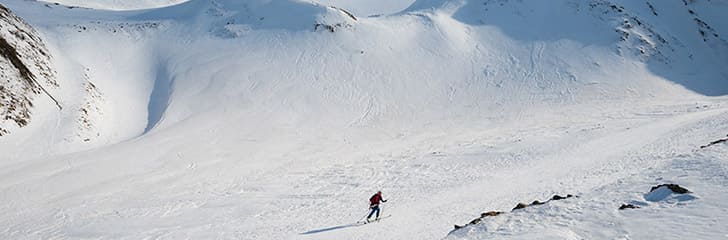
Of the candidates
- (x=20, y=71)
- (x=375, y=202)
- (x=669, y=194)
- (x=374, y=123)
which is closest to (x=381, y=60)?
(x=374, y=123)

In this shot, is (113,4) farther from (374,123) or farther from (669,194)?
(669,194)

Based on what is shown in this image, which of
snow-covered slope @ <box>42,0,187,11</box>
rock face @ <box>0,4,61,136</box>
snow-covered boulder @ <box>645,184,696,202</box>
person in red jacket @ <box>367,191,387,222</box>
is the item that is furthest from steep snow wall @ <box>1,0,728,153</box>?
snow-covered slope @ <box>42,0,187,11</box>

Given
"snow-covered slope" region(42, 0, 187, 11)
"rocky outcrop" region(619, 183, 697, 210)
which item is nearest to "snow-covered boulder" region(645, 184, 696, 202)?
"rocky outcrop" region(619, 183, 697, 210)

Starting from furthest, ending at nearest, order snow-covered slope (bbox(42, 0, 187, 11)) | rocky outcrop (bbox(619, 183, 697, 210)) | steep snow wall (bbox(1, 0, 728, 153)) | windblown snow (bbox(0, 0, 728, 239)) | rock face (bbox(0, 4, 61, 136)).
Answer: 1. snow-covered slope (bbox(42, 0, 187, 11))
2. steep snow wall (bbox(1, 0, 728, 153))
3. rock face (bbox(0, 4, 61, 136))
4. windblown snow (bbox(0, 0, 728, 239))
5. rocky outcrop (bbox(619, 183, 697, 210))

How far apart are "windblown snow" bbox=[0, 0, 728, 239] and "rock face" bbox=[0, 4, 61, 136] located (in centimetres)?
59

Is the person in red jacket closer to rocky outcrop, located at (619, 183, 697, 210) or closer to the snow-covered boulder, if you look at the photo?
rocky outcrop, located at (619, 183, 697, 210)

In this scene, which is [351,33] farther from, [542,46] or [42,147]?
[42,147]

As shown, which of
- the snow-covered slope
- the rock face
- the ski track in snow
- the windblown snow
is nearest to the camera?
the ski track in snow

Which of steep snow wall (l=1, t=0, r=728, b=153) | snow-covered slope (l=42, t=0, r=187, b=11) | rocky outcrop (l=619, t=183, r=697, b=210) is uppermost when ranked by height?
snow-covered slope (l=42, t=0, r=187, b=11)

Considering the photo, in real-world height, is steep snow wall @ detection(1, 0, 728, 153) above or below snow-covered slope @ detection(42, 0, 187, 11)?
below

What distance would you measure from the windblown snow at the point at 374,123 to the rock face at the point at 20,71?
591 mm

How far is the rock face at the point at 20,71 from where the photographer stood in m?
28.2

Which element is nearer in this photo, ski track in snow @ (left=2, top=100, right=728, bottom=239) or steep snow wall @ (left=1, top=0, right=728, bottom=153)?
ski track in snow @ (left=2, top=100, right=728, bottom=239)

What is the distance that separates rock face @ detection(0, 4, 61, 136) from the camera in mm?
28156
